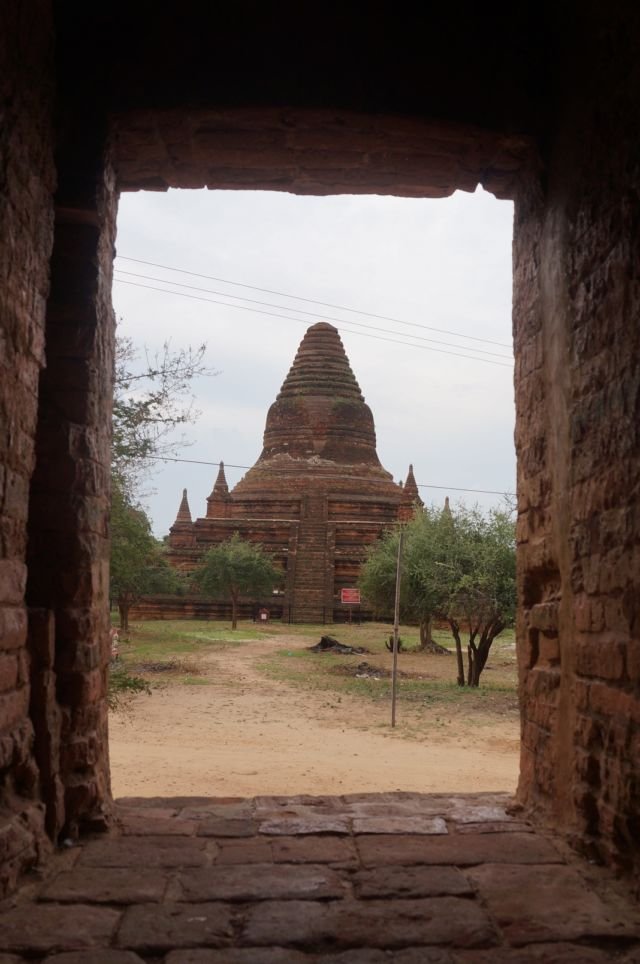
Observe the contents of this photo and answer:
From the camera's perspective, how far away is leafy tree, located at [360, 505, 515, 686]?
15.3 m

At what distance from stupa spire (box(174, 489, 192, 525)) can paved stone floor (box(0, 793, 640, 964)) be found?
→ 97.5 ft

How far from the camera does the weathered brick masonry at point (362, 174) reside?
123 inches

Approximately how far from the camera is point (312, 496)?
33.4m

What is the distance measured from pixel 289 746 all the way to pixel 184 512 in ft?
82.4

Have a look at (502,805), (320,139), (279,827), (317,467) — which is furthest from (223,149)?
(317,467)

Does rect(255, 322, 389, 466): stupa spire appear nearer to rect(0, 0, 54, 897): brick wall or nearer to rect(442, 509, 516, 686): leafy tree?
rect(442, 509, 516, 686): leafy tree

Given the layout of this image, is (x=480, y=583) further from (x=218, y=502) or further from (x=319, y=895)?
(x=218, y=502)

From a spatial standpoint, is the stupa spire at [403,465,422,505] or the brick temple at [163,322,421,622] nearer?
Answer: the brick temple at [163,322,421,622]

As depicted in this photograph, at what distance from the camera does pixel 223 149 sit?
4246 millimetres

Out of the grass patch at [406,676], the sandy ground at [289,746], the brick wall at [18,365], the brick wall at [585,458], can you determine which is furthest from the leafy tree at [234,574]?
the brick wall at [18,365]

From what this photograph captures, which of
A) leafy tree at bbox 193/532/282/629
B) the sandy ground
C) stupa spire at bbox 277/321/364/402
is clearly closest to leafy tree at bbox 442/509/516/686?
the sandy ground

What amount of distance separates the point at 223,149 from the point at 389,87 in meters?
0.85

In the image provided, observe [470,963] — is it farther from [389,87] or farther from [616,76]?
[389,87]

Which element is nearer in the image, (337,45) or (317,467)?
(337,45)
